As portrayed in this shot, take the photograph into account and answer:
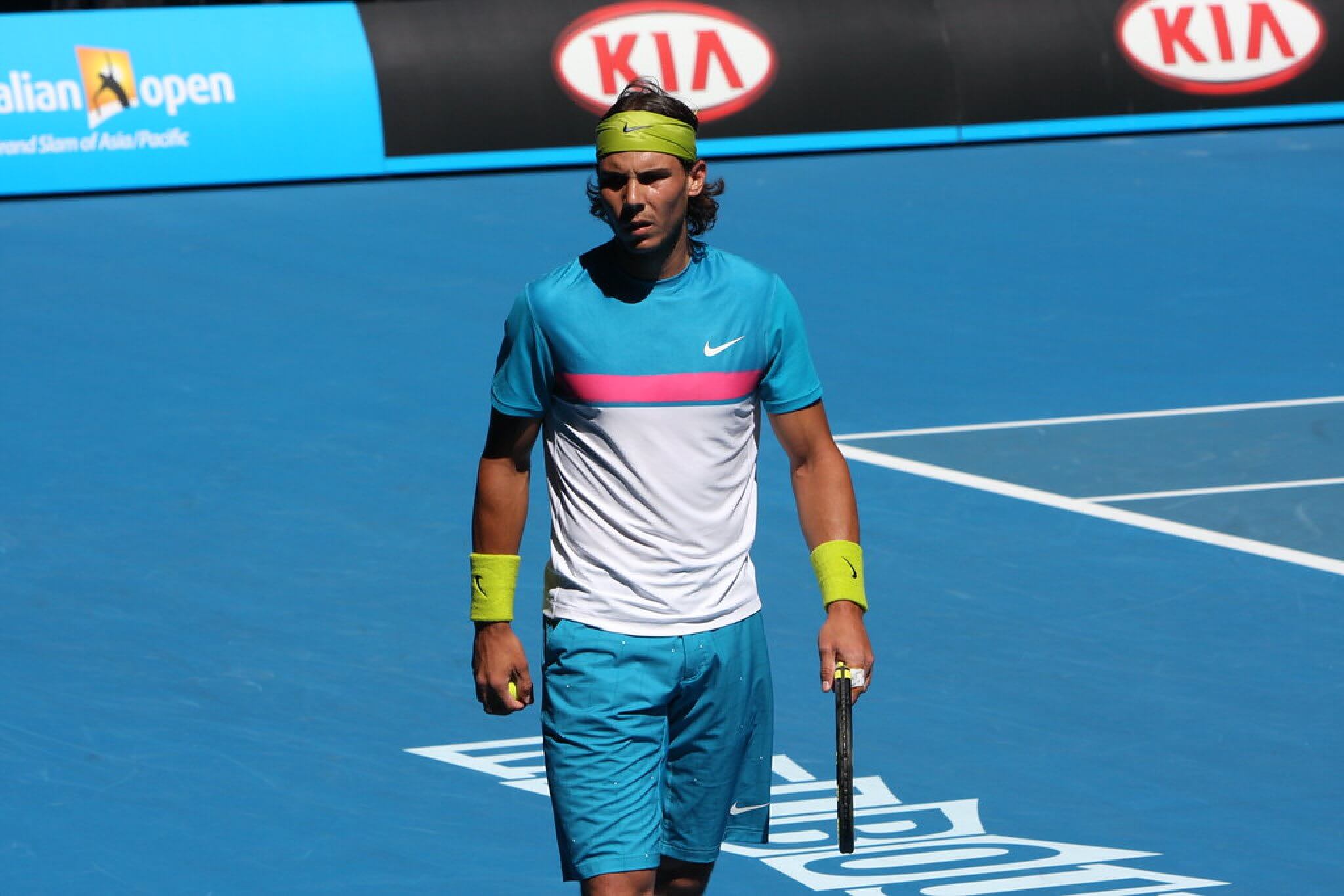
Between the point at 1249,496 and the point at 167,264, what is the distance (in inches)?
314

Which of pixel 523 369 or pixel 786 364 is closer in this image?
pixel 523 369

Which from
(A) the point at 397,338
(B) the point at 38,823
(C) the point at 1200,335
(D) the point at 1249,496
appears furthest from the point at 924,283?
(B) the point at 38,823

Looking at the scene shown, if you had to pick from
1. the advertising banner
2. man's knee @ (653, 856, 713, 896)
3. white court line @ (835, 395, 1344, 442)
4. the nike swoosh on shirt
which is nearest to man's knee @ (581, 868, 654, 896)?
man's knee @ (653, 856, 713, 896)

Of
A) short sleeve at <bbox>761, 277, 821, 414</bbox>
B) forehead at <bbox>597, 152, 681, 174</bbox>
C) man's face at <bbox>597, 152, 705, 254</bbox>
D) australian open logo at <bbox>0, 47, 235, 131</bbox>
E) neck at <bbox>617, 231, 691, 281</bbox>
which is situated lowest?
short sleeve at <bbox>761, 277, 821, 414</bbox>

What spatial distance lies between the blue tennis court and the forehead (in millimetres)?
2473

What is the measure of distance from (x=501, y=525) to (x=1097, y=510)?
5863mm

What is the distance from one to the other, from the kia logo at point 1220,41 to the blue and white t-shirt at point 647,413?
1537cm

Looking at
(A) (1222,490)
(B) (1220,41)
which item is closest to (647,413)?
(A) (1222,490)

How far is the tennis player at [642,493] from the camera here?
5.18 meters

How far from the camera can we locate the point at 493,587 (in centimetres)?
533

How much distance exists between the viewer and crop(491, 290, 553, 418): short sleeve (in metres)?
5.21

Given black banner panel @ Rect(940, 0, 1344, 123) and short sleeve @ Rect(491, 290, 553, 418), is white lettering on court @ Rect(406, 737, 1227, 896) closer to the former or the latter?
short sleeve @ Rect(491, 290, 553, 418)

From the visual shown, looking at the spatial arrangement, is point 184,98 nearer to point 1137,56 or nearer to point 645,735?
point 1137,56

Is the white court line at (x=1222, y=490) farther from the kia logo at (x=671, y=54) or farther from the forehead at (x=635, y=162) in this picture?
the kia logo at (x=671, y=54)
